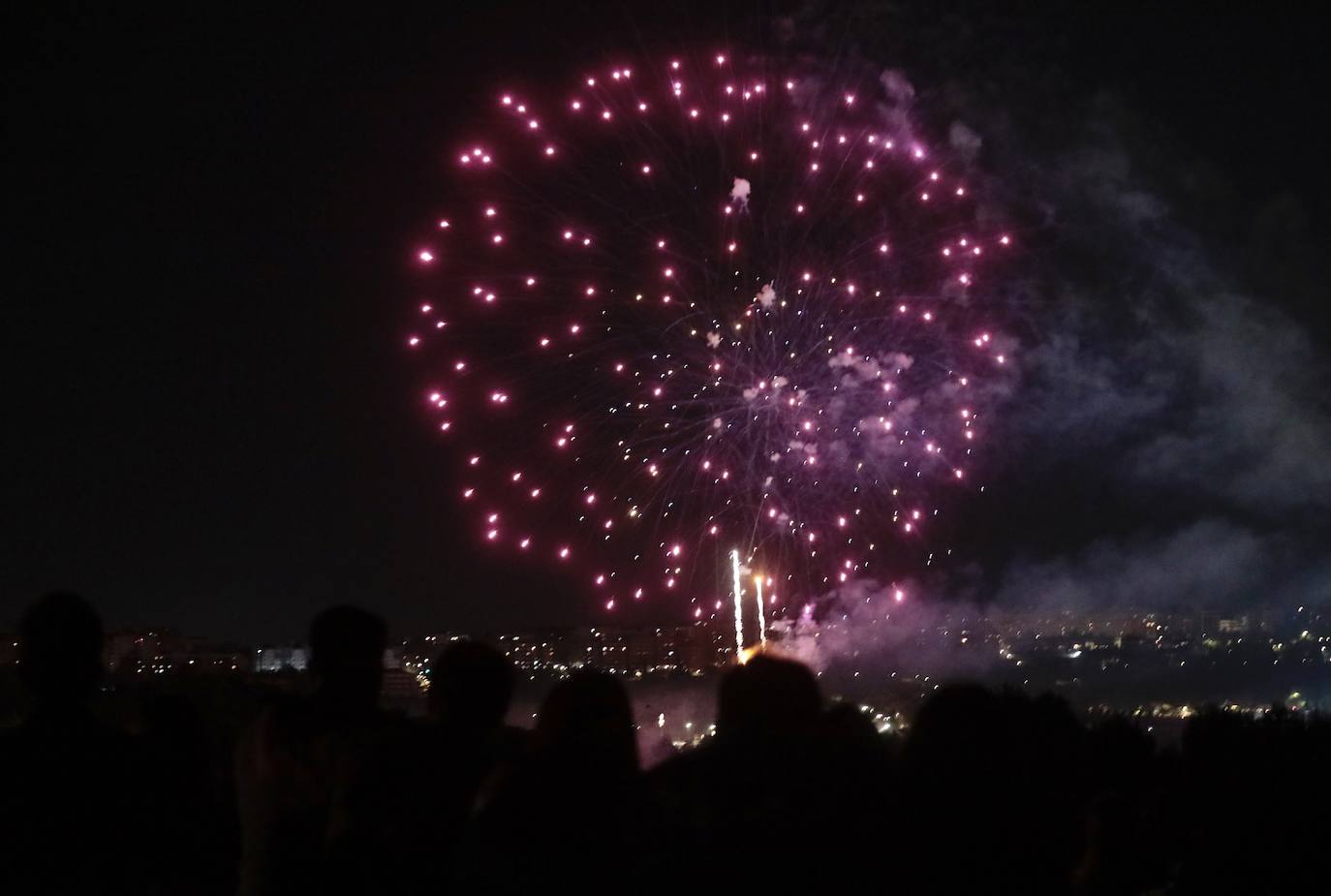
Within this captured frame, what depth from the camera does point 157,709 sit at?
572cm

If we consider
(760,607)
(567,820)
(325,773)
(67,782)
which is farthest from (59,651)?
(760,607)

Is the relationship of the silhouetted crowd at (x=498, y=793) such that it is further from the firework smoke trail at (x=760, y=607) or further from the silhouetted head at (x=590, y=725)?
Answer: the firework smoke trail at (x=760, y=607)

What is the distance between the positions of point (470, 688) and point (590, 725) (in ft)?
1.48

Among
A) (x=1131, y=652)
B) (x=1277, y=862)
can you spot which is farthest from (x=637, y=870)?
(x=1131, y=652)

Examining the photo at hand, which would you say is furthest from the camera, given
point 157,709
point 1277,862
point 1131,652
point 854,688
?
point 1131,652

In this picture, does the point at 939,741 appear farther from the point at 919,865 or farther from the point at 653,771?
the point at 653,771

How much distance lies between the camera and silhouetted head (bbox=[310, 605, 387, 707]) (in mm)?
4176

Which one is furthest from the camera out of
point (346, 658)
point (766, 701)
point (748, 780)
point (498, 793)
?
point (346, 658)

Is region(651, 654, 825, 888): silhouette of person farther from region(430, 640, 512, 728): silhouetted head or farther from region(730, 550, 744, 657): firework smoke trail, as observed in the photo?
region(730, 550, 744, 657): firework smoke trail

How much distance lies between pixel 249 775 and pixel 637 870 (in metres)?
1.38

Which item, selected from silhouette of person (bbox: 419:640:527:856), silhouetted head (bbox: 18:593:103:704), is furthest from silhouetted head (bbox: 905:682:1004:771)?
silhouetted head (bbox: 18:593:103:704)

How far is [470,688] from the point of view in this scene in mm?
4008

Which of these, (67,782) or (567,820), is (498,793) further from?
(67,782)

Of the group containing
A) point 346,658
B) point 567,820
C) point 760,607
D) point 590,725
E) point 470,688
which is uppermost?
point 760,607
